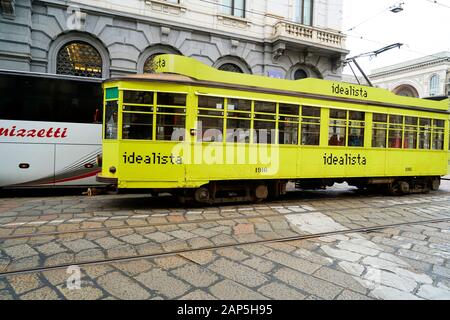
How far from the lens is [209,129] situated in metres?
6.41

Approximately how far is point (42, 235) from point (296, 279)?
3.66 m

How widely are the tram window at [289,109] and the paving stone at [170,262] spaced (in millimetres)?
4632

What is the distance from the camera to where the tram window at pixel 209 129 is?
6320mm

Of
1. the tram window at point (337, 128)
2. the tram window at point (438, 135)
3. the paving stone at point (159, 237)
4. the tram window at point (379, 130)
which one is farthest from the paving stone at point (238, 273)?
the tram window at point (438, 135)

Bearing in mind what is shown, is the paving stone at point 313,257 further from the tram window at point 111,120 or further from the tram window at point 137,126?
the tram window at point 111,120

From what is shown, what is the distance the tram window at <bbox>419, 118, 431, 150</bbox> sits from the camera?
30.3 feet

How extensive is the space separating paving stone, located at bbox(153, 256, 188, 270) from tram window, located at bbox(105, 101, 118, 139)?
3336 mm

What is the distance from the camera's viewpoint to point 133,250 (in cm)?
380

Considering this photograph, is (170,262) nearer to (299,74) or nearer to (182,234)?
(182,234)

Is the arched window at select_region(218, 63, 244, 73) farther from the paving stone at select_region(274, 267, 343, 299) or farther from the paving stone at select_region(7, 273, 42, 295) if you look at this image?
the paving stone at select_region(7, 273, 42, 295)

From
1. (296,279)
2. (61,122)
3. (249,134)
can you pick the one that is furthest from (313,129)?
(61,122)

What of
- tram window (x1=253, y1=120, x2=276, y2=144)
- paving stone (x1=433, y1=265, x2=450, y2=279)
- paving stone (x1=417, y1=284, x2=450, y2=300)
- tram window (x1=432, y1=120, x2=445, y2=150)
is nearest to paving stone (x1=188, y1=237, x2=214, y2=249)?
paving stone (x1=417, y1=284, x2=450, y2=300)
